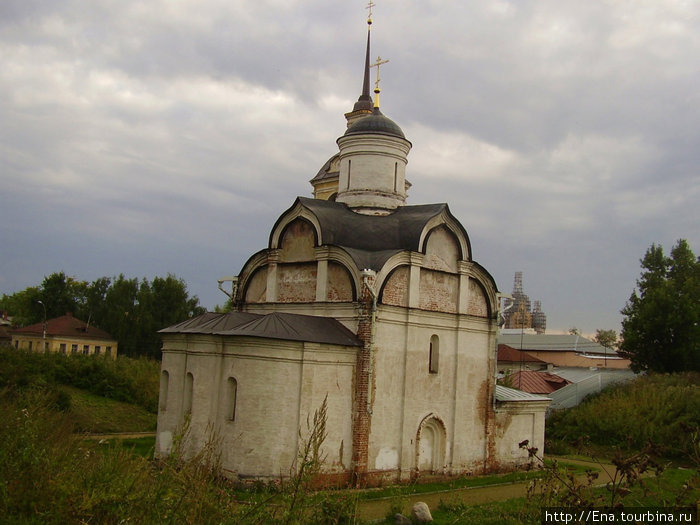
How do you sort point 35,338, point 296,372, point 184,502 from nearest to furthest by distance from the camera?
point 184,502, point 296,372, point 35,338

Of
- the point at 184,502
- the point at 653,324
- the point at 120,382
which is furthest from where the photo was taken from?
the point at 653,324

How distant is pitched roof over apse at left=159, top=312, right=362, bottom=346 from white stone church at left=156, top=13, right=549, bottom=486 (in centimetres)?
4

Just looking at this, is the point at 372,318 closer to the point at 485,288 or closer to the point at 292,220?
the point at 292,220

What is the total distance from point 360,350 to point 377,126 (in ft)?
24.5

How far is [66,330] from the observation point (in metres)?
44.4

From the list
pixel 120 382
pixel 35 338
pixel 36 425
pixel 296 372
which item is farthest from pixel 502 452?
pixel 35 338

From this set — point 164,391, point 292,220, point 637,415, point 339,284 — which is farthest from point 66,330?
point 637,415

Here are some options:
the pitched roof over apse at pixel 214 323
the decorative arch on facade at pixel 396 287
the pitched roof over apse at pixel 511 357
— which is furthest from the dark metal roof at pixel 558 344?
the pitched roof over apse at pixel 214 323

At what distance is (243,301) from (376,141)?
618cm

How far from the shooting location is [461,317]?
18.5 m

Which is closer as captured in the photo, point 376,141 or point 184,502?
point 184,502

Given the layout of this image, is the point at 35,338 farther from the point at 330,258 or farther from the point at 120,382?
the point at 330,258

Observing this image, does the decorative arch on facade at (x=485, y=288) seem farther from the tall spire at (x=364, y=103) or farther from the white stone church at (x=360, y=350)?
the tall spire at (x=364, y=103)

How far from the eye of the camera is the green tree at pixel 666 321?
32.0 meters
